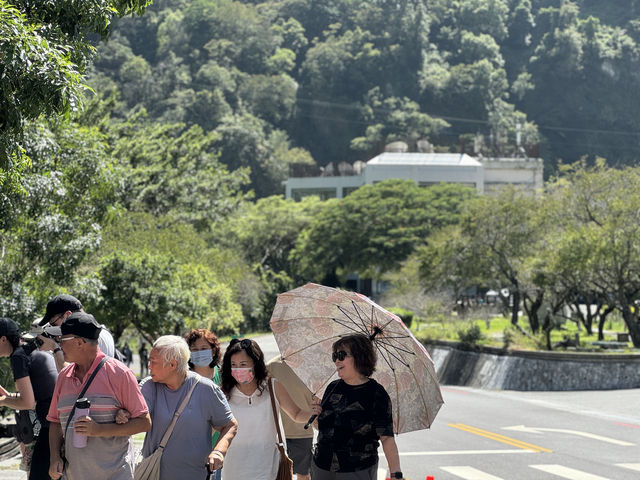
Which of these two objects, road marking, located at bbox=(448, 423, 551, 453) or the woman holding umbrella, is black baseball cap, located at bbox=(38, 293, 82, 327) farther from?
road marking, located at bbox=(448, 423, 551, 453)

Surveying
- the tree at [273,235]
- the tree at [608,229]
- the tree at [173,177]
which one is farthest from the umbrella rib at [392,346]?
the tree at [273,235]

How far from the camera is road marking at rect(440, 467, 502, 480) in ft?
41.1

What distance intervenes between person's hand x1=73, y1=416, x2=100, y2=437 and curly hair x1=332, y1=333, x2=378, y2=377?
1.77 m

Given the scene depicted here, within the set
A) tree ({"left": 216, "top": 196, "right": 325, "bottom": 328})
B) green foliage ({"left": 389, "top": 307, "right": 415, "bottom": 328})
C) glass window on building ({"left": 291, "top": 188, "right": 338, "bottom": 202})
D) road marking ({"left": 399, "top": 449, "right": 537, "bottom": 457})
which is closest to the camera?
road marking ({"left": 399, "top": 449, "right": 537, "bottom": 457})

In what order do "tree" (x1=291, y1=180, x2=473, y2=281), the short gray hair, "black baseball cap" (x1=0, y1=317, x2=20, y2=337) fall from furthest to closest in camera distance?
"tree" (x1=291, y1=180, x2=473, y2=281), "black baseball cap" (x1=0, y1=317, x2=20, y2=337), the short gray hair

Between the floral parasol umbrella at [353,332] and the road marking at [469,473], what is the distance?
5.23m

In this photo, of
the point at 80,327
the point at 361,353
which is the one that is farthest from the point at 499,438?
the point at 80,327

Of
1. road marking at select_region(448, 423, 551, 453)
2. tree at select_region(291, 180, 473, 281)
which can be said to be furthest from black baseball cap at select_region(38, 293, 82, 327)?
tree at select_region(291, 180, 473, 281)

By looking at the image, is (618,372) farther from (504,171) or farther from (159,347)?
(504,171)

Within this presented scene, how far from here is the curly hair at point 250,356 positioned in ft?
22.2

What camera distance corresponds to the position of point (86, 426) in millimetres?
5559

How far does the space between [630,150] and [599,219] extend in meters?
109

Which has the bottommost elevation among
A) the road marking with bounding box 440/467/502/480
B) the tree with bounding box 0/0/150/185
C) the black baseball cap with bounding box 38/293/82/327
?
the road marking with bounding box 440/467/502/480

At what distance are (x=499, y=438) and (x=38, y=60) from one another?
38.9ft
